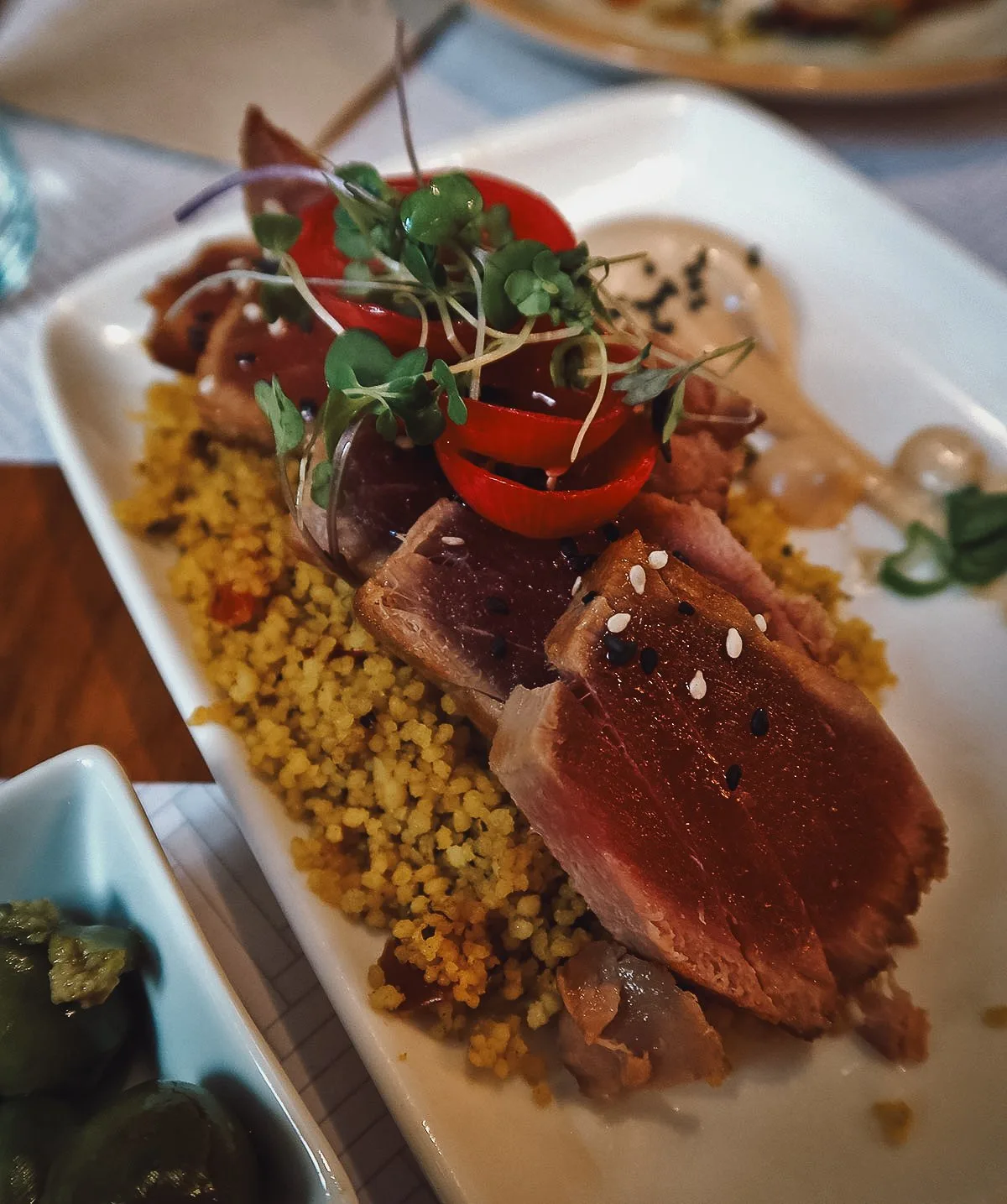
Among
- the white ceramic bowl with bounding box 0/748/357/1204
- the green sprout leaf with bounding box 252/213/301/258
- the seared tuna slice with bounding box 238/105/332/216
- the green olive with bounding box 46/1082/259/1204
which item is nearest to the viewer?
the green olive with bounding box 46/1082/259/1204

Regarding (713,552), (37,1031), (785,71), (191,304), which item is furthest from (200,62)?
(37,1031)

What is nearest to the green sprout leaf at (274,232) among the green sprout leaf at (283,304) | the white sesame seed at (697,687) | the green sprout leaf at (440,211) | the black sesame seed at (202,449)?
the green sprout leaf at (283,304)

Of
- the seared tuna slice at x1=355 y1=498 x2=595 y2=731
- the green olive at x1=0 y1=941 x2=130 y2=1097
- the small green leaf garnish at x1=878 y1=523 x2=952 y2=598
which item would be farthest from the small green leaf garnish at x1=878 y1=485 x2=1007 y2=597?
the green olive at x1=0 y1=941 x2=130 y2=1097

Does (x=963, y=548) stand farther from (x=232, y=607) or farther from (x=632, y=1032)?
(x=232, y=607)

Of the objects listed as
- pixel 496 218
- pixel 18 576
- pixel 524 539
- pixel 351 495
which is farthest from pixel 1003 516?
pixel 18 576

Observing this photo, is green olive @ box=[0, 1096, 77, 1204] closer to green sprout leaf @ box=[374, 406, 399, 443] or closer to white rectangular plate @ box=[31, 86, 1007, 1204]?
white rectangular plate @ box=[31, 86, 1007, 1204]
